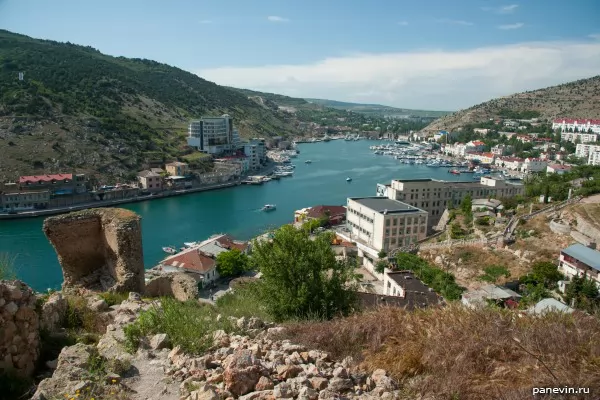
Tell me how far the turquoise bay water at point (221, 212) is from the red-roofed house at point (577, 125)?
32.4 m

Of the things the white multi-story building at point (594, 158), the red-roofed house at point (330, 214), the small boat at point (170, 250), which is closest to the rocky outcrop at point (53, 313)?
the small boat at point (170, 250)

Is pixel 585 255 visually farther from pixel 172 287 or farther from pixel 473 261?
pixel 172 287

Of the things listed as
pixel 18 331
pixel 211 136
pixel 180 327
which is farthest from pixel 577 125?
pixel 18 331

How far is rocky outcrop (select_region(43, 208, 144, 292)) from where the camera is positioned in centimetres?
748

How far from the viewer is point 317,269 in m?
6.02

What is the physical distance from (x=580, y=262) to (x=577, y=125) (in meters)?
73.6

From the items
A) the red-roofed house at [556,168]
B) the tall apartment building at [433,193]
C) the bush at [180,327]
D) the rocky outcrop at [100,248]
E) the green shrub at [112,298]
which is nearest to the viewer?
the bush at [180,327]

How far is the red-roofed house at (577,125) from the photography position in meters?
72.5

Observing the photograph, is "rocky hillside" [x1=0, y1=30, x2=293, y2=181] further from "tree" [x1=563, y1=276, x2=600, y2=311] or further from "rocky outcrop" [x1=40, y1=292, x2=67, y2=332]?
"tree" [x1=563, y1=276, x2=600, y2=311]

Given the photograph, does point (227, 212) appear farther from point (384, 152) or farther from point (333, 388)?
point (384, 152)

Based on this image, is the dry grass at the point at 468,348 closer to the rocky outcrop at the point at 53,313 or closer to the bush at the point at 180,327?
the bush at the point at 180,327

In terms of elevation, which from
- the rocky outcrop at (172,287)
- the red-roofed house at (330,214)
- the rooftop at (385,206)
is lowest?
the red-roofed house at (330,214)

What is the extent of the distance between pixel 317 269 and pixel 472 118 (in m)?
106

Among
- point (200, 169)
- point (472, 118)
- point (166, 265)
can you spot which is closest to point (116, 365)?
point (166, 265)
